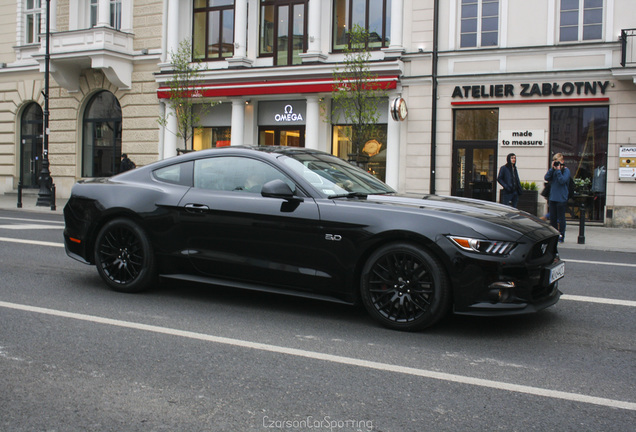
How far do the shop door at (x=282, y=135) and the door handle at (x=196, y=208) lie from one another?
54.1 feet

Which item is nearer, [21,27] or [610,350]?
[610,350]

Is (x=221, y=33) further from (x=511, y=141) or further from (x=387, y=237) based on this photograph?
(x=387, y=237)

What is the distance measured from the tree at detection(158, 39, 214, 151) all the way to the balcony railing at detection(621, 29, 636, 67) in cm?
1349

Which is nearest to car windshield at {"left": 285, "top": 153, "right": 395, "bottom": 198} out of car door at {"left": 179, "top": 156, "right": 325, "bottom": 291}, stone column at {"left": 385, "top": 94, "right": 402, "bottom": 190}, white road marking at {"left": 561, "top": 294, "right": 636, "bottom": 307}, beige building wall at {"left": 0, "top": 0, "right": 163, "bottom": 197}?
car door at {"left": 179, "top": 156, "right": 325, "bottom": 291}

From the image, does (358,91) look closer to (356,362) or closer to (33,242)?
(33,242)

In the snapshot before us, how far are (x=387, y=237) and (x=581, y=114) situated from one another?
48.8 feet

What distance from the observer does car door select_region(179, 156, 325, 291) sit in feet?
18.1

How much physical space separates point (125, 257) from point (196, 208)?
1034 mm

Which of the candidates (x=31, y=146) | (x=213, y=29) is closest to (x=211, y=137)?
(x=213, y=29)

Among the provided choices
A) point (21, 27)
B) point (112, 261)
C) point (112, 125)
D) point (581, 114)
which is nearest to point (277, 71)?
point (112, 125)

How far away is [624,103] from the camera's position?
1722 cm

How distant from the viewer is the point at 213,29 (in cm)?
2433

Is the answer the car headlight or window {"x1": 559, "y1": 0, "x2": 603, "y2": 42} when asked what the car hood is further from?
window {"x1": 559, "y1": 0, "x2": 603, "y2": 42}

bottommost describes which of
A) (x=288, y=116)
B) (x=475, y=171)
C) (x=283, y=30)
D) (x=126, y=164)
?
→ (x=475, y=171)
